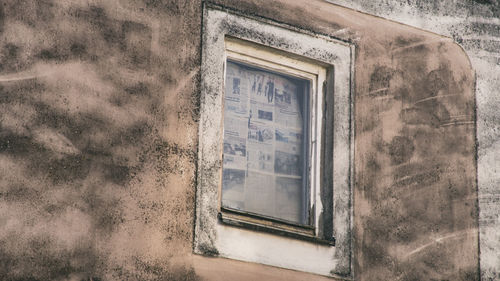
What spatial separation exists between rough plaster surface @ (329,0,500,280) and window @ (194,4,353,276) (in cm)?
73

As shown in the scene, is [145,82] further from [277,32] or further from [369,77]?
[369,77]

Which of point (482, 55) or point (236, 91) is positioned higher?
point (482, 55)

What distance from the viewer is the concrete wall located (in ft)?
19.7

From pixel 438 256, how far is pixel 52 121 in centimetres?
339

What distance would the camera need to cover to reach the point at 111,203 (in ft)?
20.4

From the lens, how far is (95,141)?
625cm

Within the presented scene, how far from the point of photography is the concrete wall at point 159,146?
601cm

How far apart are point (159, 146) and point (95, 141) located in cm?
49

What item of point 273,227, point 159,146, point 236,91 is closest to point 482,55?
point 236,91

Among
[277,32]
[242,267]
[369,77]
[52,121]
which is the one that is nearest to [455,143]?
[369,77]

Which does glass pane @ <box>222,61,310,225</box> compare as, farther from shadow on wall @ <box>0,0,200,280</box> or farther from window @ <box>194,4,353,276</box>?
shadow on wall @ <box>0,0,200,280</box>

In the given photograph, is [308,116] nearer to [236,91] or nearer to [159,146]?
[236,91]

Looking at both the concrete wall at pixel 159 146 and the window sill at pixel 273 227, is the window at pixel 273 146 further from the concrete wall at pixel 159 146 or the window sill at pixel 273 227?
the concrete wall at pixel 159 146

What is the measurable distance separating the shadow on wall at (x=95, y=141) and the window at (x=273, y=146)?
0.21 meters
